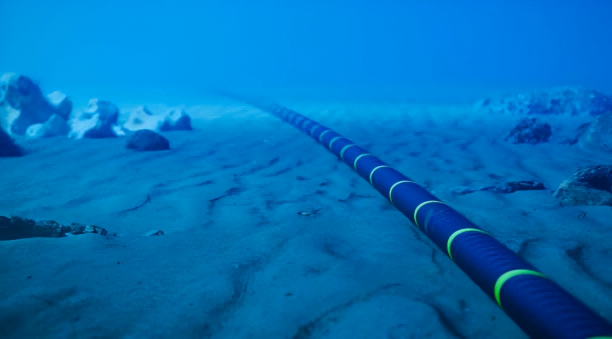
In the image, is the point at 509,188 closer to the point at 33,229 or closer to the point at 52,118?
the point at 33,229

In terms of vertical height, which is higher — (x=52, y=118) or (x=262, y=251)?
(x=52, y=118)

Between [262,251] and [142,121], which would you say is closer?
[262,251]

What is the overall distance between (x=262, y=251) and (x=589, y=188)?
10.6 ft

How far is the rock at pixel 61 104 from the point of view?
7.81 m

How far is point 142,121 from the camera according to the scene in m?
7.89

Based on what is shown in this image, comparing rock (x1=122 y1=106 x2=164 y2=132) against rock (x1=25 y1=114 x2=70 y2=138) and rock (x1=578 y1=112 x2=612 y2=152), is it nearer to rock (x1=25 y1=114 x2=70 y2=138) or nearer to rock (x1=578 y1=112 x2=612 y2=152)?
rock (x1=25 y1=114 x2=70 y2=138)

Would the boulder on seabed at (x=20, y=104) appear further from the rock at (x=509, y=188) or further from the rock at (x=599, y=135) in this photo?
the rock at (x=599, y=135)

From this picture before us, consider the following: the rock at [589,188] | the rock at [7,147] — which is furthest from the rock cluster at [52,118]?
the rock at [589,188]

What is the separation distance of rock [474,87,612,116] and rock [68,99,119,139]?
10.9 meters

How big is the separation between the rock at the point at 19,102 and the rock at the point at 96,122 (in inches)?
39.1

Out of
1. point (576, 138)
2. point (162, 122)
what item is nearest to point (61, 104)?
point (162, 122)

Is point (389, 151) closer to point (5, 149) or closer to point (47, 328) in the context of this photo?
point (47, 328)

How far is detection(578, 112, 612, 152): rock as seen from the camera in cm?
557

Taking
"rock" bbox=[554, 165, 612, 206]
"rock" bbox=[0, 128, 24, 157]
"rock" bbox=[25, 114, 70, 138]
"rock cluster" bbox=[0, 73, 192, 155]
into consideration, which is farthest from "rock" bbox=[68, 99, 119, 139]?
"rock" bbox=[554, 165, 612, 206]
